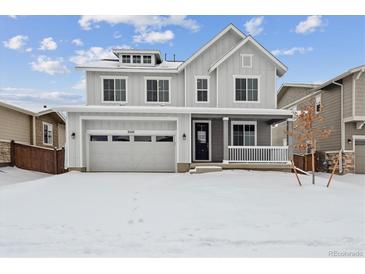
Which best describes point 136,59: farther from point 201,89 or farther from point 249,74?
point 249,74

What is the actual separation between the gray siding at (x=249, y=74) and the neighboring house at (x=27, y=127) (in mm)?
12366

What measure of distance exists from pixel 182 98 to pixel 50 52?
980 cm

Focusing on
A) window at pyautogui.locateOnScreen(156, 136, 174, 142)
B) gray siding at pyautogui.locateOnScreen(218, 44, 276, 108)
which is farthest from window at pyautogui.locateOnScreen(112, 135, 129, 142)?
gray siding at pyautogui.locateOnScreen(218, 44, 276, 108)

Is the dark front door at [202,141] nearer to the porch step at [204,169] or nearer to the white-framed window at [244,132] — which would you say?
the white-framed window at [244,132]

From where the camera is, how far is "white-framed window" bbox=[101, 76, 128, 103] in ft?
47.6

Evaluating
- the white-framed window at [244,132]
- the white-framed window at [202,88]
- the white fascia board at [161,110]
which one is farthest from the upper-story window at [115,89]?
the white-framed window at [244,132]

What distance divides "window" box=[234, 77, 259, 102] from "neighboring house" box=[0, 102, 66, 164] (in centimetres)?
1319

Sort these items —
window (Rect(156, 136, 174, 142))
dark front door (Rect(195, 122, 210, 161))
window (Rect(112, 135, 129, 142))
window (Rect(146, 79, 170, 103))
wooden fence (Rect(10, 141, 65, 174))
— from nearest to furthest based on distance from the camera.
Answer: window (Rect(112, 135, 129, 142)), window (Rect(156, 136, 174, 142)), wooden fence (Rect(10, 141, 65, 174)), dark front door (Rect(195, 122, 210, 161)), window (Rect(146, 79, 170, 103))

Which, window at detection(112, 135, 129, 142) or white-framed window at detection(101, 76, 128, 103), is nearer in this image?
window at detection(112, 135, 129, 142)

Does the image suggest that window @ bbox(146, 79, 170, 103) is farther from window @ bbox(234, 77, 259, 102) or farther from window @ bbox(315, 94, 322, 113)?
window @ bbox(315, 94, 322, 113)

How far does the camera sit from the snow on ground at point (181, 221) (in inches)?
157

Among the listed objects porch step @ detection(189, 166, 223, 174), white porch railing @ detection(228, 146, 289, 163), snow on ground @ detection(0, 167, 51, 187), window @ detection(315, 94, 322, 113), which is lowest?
snow on ground @ detection(0, 167, 51, 187)

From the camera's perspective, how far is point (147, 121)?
13180mm

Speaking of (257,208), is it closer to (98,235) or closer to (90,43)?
(98,235)
